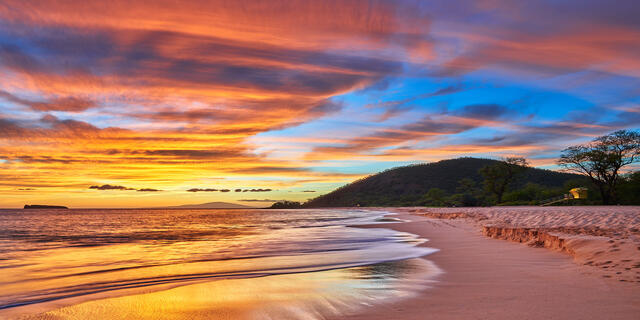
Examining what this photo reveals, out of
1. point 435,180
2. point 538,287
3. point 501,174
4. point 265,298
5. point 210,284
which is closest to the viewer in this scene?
point 538,287

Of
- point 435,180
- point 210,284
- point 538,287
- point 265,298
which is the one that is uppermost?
point 435,180

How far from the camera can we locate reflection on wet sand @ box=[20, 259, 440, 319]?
5.46 metres

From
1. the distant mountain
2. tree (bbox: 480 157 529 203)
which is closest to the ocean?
tree (bbox: 480 157 529 203)

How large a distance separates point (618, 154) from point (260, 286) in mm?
57845

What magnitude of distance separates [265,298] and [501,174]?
80434mm

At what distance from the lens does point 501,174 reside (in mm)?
76875

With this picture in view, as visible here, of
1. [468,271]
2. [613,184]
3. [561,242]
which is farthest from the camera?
[613,184]

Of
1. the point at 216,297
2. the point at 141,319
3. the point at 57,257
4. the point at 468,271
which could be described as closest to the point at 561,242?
the point at 468,271

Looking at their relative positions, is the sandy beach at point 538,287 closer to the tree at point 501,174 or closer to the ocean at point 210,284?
the ocean at point 210,284

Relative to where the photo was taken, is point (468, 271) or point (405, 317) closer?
point (405, 317)

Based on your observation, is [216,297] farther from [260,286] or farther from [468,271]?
[468,271]

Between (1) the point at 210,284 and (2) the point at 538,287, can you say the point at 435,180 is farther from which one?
(1) the point at 210,284

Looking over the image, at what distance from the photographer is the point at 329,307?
554 centimetres

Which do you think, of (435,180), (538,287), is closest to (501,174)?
(538,287)
